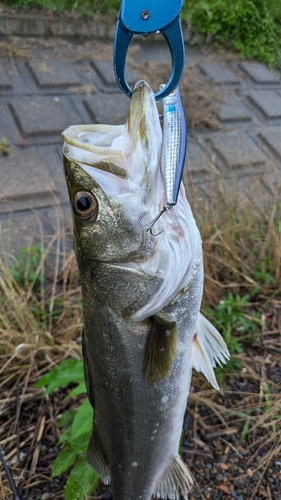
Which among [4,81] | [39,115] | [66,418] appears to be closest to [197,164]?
[39,115]

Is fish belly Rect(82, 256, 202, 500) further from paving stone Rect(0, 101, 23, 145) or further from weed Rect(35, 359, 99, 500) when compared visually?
paving stone Rect(0, 101, 23, 145)

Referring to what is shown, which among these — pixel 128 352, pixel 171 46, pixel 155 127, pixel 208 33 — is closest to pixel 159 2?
pixel 171 46

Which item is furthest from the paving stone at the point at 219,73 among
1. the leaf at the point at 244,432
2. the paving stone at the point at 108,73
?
the leaf at the point at 244,432

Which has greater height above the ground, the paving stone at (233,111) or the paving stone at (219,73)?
the paving stone at (219,73)

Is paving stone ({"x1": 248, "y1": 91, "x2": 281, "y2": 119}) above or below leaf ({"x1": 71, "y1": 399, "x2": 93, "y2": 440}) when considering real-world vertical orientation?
below

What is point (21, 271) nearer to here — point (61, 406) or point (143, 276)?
point (61, 406)

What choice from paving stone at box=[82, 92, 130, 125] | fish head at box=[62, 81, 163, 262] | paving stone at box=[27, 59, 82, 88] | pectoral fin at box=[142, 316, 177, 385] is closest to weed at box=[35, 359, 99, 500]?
pectoral fin at box=[142, 316, 177, 385]

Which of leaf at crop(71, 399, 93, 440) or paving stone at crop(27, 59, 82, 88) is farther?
paving stone at crop(27, 59, 82, 88)

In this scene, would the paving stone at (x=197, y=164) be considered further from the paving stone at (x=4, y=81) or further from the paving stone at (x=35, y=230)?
the paving stone at (x=4, y=81)
